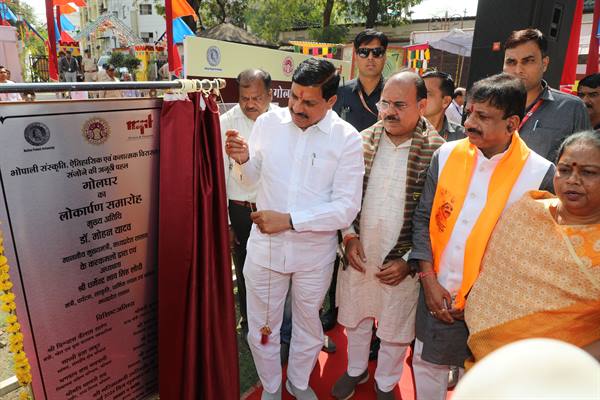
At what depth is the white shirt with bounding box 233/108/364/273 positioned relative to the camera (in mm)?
2148

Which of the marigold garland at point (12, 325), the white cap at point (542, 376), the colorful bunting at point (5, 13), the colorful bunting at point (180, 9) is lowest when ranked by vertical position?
the marigold garland at point (12, 325)

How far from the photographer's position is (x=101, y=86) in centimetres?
140

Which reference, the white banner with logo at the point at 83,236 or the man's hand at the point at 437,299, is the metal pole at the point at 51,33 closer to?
the white banner with logo at the point at 83,236

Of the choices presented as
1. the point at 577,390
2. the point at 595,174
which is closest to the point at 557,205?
the point at 595,174

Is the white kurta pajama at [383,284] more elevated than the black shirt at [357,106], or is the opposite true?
the black shirt at [357,106]

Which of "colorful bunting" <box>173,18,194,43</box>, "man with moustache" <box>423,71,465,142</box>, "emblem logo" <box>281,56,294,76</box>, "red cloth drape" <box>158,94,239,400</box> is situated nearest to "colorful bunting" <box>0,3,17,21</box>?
"colorful bunting" <box>173,18,194,43</box>

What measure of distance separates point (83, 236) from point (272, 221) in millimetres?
843

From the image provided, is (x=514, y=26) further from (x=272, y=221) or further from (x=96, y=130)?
(x=96, y=130)

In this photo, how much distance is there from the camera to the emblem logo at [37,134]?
1344mm

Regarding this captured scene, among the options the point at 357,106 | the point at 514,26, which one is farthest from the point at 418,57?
the point at 357,106

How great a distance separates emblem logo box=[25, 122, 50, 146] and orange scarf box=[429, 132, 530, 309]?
5.54 ft

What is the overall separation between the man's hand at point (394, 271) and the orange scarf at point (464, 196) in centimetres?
21

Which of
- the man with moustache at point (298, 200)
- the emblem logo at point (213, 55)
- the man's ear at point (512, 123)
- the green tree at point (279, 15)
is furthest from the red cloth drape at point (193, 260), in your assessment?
the green tree at point (279, 15)

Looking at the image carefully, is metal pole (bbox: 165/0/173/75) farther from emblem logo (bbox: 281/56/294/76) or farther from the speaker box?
the speaker box
